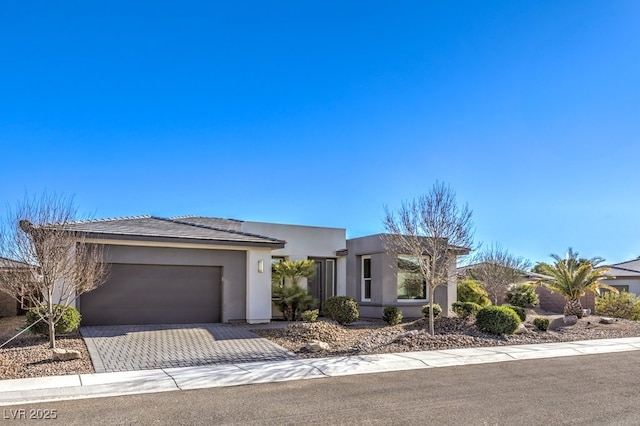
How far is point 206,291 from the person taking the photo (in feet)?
54.9

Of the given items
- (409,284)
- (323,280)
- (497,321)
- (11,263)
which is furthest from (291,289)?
(11,263)

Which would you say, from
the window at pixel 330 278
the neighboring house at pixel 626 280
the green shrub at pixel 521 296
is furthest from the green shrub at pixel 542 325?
the neighboring house at pixel 626 280

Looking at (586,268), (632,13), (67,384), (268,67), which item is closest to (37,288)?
(67,384)

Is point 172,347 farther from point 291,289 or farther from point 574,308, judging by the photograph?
point 574,308

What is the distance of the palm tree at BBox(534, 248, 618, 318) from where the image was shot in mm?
19562

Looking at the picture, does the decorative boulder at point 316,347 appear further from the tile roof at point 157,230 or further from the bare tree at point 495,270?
the bare tree at point 495,270

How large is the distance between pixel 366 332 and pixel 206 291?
568 cm

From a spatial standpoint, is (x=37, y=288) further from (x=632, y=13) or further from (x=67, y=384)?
(x=632, y=13)

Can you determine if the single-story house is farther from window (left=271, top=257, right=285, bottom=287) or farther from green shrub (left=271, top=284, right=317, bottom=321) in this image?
green shrub (left=271, top=284, right=317, bottom=321)

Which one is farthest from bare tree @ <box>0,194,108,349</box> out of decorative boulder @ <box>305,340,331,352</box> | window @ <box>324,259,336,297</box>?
window @ <box>324,259,336,297</box>

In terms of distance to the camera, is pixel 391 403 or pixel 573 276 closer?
pixel 391 403

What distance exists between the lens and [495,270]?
81.3 feet

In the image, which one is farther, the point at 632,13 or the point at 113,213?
the point at 113,213

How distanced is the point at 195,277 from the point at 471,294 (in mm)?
12244
